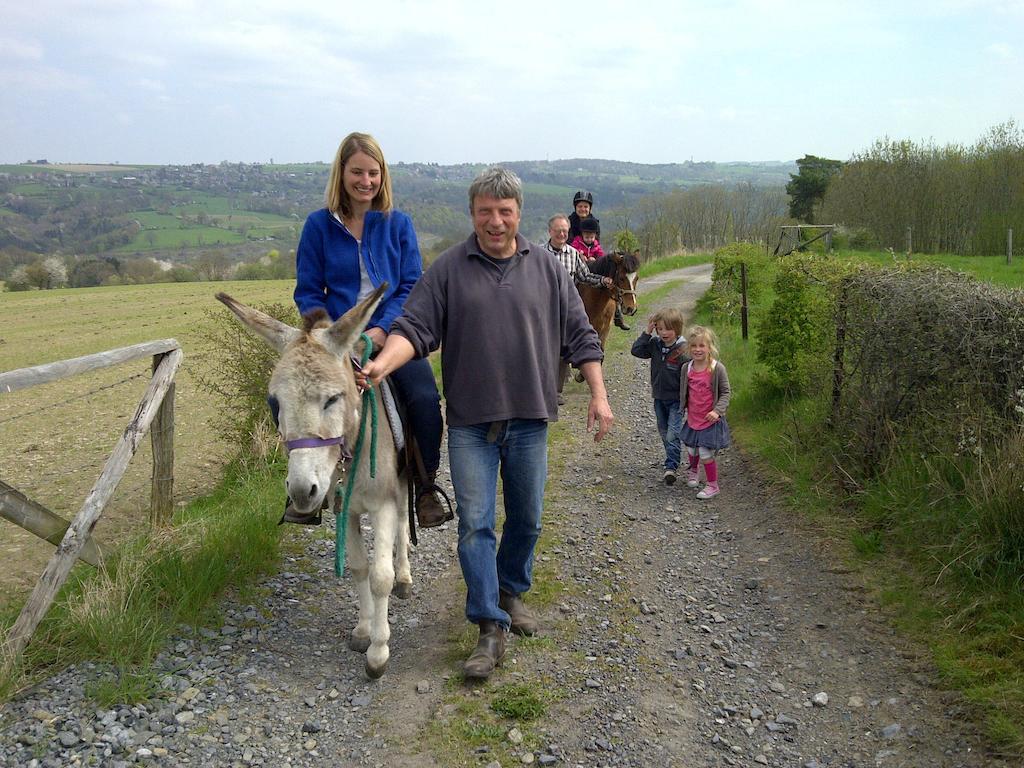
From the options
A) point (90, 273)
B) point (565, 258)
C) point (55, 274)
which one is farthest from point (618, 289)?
point (90, 273)

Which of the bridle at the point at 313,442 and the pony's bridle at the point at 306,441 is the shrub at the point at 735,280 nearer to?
the bridle at the point at 313,442

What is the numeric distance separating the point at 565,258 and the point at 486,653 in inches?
302

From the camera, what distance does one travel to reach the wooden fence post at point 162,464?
5242 millimetres

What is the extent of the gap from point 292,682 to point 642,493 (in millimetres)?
3911

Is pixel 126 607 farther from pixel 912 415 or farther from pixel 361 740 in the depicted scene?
pixel 912 415

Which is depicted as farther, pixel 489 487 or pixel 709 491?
pixel 709 491

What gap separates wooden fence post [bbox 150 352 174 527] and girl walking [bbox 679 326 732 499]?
14.4ft

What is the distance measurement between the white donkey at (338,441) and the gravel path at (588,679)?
41 cm

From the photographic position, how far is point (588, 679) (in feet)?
12.6

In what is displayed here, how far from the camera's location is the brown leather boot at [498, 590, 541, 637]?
4.29 meters

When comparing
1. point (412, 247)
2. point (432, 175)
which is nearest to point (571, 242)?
point (412, 247)

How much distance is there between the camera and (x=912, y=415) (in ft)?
17.8

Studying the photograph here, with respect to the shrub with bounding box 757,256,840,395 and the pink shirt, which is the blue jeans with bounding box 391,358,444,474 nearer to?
the pink shirt

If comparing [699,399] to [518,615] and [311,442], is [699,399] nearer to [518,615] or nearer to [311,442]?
[518,615]
